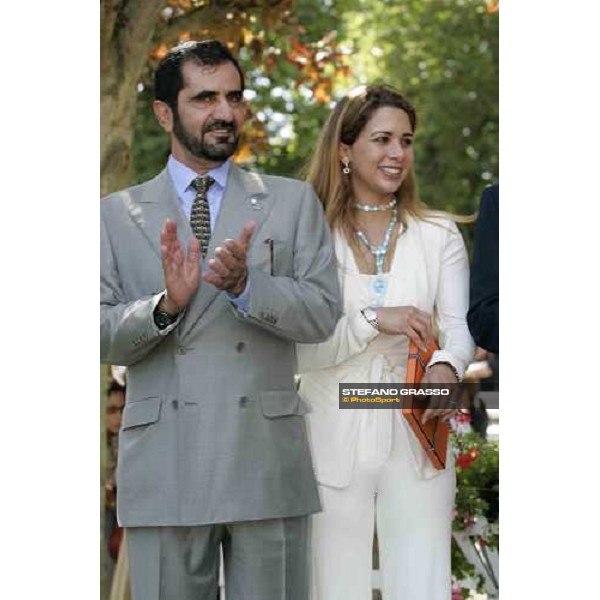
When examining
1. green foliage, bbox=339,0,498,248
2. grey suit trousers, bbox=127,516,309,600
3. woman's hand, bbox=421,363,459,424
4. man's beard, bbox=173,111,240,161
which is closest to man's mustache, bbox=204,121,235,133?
man's beard, bbox=173,111,240,161

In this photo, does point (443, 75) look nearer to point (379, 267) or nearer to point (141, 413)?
point (379, 267)

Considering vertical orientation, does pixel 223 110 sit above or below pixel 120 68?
below

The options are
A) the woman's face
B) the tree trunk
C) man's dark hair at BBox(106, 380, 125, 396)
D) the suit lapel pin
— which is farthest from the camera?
the tree trunk

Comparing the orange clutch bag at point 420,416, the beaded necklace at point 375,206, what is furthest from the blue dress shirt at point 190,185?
the orange clutch bag at point 420,416

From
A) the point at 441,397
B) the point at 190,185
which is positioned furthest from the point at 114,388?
the point at 441,397

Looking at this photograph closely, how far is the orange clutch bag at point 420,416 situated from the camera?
5055mm

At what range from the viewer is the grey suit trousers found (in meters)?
4.83

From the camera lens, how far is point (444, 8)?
522cm

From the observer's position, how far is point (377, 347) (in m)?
5.07

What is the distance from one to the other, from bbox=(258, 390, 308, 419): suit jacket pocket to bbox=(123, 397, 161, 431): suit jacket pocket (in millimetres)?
335

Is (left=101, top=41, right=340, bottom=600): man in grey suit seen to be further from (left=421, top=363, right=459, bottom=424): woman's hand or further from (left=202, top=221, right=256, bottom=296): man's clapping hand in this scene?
(left=421, top=363, right=459, bottom=424): woman's hand

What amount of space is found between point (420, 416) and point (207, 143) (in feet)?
3.70

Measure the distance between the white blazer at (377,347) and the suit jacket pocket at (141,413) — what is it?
1.60 feet
